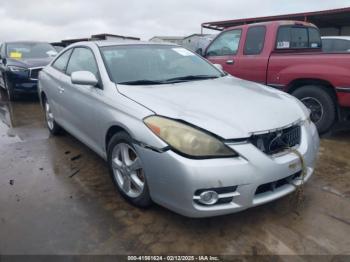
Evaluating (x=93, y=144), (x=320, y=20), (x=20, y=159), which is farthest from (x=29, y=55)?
(x=320, y=20)

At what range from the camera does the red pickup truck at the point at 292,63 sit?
14.6 ft

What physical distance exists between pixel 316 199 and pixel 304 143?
633 mm

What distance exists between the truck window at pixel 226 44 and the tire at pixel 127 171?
12.0 feet

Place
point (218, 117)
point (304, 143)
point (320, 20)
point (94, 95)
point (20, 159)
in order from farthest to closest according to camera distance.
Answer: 1. point (320, 20)
2. point (20, 159)
3. point (94, 95)
4. point (304, 143)
5. point (218, 117)

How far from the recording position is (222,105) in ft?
8.88

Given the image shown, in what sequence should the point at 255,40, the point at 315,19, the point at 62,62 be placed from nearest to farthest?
the point at 62,62 < the point at 255,40 < the point at 315,19

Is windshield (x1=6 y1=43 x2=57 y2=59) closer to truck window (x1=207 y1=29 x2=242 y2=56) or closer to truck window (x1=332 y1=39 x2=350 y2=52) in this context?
truck window (x1=207 y1=29 x2=242 y2=56)

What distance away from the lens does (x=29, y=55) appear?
8703 millimetres

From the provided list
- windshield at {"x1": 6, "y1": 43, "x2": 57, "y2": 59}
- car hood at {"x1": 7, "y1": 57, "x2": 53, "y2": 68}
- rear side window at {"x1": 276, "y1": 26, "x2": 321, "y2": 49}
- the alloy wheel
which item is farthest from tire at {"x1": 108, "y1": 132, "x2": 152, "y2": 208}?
windshield at {"x1": 6, "y1": 43, "x2": 57, "y2": 59}

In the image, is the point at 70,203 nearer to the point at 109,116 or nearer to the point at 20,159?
the point at 109,116

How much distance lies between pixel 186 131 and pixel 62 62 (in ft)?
9.60

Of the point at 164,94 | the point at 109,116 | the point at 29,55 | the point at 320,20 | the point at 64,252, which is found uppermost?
the point at 320,20

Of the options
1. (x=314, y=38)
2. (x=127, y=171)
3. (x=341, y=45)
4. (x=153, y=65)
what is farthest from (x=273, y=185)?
(x=341, y=45)

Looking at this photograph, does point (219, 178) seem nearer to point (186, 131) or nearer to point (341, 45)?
point (186, 131)
